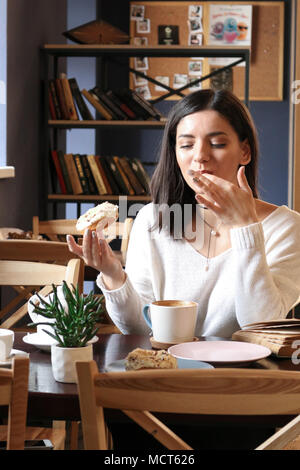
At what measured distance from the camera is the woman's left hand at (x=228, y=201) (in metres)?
1.43

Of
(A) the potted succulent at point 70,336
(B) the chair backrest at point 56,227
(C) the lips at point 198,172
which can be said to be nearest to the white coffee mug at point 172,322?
(A) the potted succulent at point 70,336

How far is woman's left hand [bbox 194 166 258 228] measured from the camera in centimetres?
143

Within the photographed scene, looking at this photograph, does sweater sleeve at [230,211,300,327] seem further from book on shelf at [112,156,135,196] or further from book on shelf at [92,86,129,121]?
book on shelf at [92,86,129,121]

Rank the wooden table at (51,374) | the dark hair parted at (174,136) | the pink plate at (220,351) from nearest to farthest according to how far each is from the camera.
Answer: the wooden table at (51,374), the pink plate at (220,351), the dark hair parted at (174,136)

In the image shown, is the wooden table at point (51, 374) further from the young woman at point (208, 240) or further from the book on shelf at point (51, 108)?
the book on shelf at point (51, 108)

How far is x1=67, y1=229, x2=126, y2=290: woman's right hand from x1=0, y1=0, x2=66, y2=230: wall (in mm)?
2147

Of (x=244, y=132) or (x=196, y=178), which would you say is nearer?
(x=196, y=178)

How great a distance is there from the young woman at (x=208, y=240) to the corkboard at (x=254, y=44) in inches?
173

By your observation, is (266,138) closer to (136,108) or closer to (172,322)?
(136,108)

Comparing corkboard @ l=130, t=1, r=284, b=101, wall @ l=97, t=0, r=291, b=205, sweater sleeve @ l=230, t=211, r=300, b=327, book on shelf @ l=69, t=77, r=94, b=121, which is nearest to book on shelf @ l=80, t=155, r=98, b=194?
book on shelf @ l=69, t=77, r=94, b=121

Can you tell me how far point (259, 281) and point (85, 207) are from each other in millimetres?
4016
